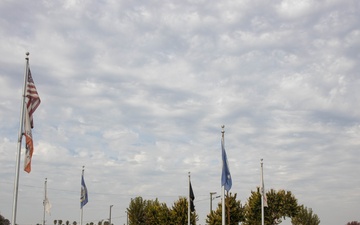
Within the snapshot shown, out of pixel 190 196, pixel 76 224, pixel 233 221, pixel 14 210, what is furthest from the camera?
pixel 76 224

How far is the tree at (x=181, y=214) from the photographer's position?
6469 centimetres

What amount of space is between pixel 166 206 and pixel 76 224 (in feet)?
207

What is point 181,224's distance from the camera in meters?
64.9

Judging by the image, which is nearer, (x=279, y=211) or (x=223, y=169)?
(x=223, y=169)

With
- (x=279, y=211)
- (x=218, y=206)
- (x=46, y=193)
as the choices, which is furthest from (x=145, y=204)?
(x=46, y=193)

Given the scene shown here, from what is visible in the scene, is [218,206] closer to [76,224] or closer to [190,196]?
[190,196]

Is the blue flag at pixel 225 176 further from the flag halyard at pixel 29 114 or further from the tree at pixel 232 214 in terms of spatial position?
the tree at pixel 232 214

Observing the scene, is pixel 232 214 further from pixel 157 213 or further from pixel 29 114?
pixel 29 114

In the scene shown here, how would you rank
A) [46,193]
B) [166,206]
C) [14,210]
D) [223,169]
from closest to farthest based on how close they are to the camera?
[14,210]
[223,169]
[46,193]
[166,206]

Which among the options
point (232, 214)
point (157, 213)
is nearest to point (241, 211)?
point (232, 214)

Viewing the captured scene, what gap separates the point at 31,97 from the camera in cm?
1938

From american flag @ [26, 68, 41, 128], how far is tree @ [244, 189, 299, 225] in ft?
167

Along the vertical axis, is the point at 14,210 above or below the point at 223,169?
below

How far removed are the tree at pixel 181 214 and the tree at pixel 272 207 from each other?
763cm
